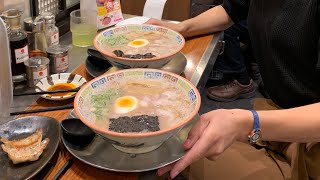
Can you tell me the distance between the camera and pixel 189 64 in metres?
1.49

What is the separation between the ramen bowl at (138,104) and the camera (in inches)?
35.1

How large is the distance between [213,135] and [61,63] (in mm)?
690

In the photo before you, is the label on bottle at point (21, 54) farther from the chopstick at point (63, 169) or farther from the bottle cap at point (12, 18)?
the chopstick at point (63, 169)

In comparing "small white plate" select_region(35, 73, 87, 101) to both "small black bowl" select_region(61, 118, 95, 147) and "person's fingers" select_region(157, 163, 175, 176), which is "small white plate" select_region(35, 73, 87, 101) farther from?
"person's fingers" select_region(157, 163, 175, 176)

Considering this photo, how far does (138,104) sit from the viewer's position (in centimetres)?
105

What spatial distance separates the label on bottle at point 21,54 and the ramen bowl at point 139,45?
0.23m

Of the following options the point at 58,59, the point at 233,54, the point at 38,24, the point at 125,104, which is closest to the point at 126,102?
the point at 125,104

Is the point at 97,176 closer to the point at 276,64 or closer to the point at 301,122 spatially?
the point at 301,122

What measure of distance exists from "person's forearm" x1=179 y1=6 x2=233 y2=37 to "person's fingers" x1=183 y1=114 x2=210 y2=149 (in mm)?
772

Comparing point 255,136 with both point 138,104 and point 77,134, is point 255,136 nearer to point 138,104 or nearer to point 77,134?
point 138,104

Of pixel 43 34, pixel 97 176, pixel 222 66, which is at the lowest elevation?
pixel 222 66

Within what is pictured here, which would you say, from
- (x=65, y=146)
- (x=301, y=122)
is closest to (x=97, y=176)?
(x=65, y=146)

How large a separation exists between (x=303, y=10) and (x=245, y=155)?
54 cm

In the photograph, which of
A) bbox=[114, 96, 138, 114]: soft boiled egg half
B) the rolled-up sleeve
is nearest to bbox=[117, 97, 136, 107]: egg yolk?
bbox=[114, 96, 138, 114]: soft boiled egg half
